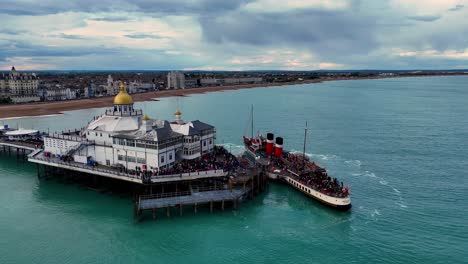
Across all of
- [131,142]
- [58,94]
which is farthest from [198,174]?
[58,94]

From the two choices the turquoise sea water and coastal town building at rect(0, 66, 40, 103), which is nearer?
the turquoise sea water

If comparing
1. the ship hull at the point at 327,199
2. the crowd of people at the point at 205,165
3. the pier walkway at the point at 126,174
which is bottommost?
the ship hull at the point at 327,199

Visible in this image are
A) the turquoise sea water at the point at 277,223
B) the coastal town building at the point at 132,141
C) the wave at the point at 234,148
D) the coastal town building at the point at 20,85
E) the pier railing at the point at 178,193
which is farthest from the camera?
the coastal town building at the point at 20,85

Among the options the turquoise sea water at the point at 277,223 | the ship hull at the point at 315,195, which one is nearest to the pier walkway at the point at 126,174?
the turquoise sea water at the point at 277,223

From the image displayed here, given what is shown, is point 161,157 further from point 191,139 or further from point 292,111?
point 292,111

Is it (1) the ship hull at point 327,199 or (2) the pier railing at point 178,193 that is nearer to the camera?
(1) the ship hull at point 327,199

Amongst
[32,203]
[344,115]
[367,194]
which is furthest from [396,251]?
[344,115]

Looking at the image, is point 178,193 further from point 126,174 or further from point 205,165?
point 126,174

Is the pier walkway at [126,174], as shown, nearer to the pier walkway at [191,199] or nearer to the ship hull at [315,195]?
the pier walkway at [191,199]

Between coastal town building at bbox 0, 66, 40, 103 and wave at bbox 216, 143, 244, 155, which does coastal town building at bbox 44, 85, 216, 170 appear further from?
coastal town building at bbox 0, 66, 40, 103

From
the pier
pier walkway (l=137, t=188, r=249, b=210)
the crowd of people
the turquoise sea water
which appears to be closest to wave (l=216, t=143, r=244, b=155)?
the turquoise sea water
